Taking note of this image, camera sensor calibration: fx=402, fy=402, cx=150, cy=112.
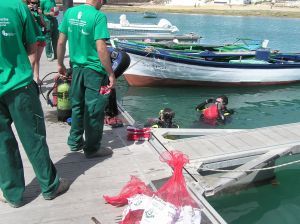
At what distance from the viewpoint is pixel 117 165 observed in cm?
431

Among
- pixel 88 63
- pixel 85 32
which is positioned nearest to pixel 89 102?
pixel 88 63

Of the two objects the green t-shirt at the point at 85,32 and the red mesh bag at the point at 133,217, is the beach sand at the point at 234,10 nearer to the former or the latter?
the green t-shirt at the point at 85,32

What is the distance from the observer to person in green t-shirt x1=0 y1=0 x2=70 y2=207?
3.02 meters

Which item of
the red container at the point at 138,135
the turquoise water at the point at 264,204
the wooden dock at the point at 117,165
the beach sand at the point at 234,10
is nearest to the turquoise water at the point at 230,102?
the turquoise water at the point at 264,204

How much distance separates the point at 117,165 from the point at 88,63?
112cm

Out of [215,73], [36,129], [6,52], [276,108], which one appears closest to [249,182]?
[36,129]

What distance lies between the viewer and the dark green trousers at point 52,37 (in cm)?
986

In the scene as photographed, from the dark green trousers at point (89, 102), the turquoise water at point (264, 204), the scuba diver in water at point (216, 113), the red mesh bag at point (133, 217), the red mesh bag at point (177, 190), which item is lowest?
the turquoise water at point (264, 204)

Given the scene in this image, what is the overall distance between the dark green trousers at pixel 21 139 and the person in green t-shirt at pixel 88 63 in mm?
844

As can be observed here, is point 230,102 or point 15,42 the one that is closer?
point 15,42

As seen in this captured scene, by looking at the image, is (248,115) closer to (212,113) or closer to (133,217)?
(212,113)

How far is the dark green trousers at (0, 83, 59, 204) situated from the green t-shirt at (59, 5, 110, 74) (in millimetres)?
903

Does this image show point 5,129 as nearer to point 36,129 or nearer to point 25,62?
point 36,129

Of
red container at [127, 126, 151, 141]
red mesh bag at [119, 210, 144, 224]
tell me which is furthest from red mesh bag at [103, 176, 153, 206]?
red container at [127, 126, 151, 141]
